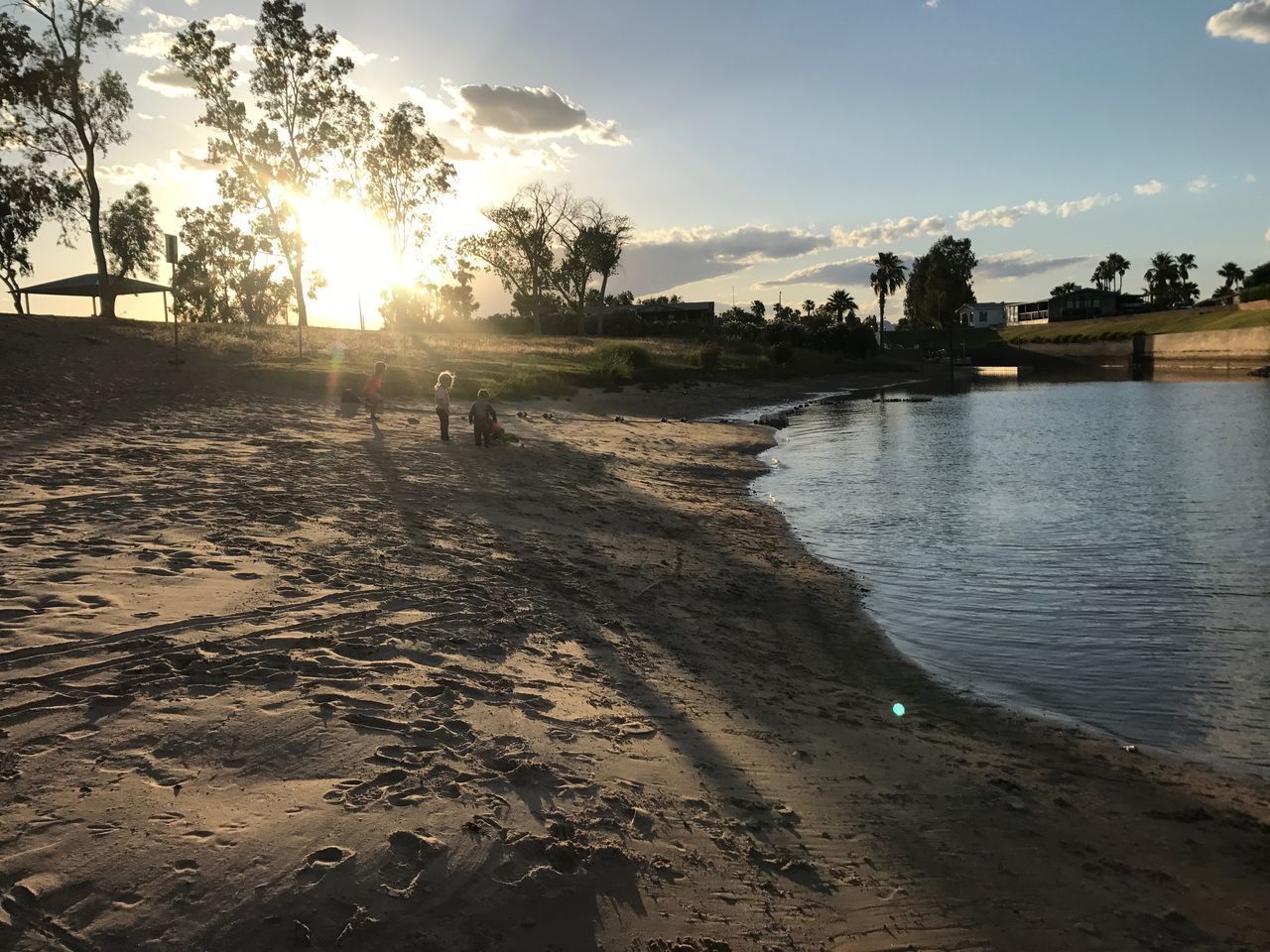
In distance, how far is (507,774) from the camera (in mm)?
4812

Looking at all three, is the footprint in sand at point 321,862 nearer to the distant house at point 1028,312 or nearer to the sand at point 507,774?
the sand at point 507,774

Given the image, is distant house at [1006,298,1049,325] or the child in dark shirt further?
distant house at [1006,298,1049,325]

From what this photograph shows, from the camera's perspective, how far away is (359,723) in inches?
202

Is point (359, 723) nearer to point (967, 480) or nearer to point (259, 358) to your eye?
point (967, 480)

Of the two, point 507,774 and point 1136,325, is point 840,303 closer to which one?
point 1136,325

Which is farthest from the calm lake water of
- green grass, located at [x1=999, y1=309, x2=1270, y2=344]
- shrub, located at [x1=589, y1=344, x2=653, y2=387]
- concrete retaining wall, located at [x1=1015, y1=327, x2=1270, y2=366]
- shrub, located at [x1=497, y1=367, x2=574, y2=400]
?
green grass, located at [x1=999, y1=309, x2=1270, y2=344]

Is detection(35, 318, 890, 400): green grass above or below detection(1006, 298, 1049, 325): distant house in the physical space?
below

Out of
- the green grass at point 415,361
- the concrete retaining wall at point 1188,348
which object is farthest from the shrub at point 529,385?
the concrete retaining wall at point 1188,348

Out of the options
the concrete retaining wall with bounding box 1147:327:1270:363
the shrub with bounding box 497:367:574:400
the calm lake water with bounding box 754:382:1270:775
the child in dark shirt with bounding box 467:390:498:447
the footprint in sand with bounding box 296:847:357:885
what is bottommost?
the calm lake water with bounding box 754:382:1270:775

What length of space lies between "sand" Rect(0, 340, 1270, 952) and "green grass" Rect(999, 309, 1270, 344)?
10335cm

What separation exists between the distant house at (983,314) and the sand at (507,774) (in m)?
166

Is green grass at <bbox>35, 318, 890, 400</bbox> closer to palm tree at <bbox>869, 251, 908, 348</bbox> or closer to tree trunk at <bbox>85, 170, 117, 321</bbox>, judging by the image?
tree trunk at <bbox>85, 170, 117, 321</bbox>

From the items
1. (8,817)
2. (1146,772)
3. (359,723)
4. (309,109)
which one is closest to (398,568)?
(359,723)

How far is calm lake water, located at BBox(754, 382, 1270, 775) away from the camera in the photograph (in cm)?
742
